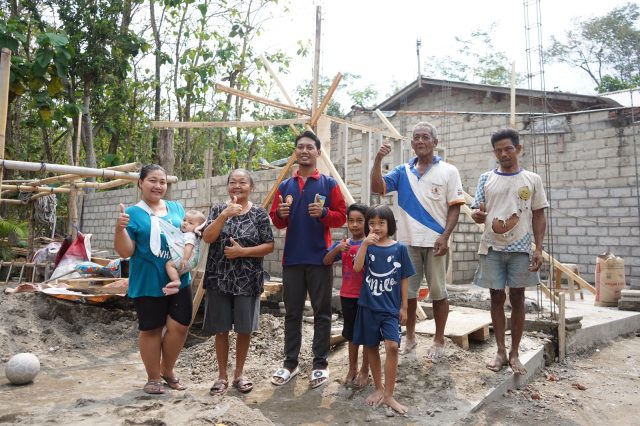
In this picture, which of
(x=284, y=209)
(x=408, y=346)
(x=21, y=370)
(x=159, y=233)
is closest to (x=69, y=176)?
(x=21, y=370)

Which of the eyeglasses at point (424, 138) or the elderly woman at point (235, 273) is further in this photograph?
the eyeglasses at point (424, 138)

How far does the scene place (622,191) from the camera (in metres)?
9.79

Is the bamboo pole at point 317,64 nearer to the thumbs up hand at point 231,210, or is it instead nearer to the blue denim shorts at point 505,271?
the thumbs up hand at point 231,210

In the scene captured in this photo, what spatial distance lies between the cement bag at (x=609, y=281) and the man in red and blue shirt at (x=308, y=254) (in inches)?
212

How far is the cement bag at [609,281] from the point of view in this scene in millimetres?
7082

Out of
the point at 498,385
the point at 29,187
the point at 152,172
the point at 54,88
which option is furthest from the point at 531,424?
the point at 29,187

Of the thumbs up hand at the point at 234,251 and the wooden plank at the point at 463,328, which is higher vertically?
the thumbs up hand at the point at 234,251

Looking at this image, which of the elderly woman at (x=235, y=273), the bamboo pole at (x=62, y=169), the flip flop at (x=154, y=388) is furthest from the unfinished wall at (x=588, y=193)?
the flip flop at (x=154, y=388)

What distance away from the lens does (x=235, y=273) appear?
3.34m

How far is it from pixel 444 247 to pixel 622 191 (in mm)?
8118

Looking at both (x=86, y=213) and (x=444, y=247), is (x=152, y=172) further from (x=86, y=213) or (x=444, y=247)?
(x=86, y=213)

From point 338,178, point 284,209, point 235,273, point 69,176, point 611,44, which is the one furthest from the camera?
point 611,44

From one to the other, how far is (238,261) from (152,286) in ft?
1.86

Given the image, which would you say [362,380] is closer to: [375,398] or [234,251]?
[375,398]
